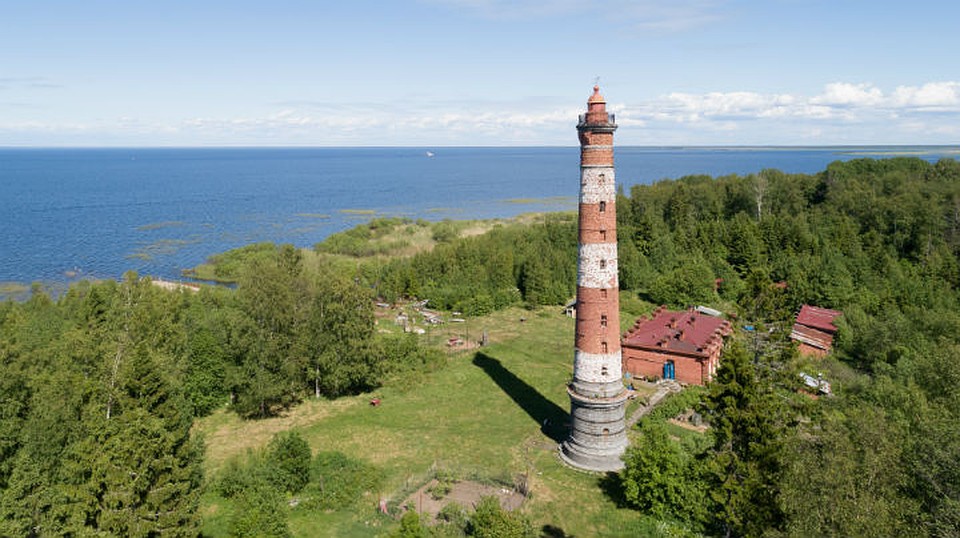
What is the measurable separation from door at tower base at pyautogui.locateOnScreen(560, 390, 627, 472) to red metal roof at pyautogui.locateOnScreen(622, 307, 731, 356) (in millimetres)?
15131

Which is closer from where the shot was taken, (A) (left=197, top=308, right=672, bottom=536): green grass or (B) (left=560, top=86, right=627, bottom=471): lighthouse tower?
(A) (left=197, top=308, right=672, bottom=536): green grass

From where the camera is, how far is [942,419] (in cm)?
2458

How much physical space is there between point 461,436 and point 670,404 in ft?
49.2

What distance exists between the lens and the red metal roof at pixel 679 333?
44.7 metres

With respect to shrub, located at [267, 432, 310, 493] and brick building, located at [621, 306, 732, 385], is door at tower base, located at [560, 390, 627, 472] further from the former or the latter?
brick building, located at [621, 306, 732, 385]

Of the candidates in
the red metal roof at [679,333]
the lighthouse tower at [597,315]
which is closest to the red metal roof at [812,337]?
the red metal roof at [679,333]

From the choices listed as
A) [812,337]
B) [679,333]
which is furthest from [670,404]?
[812,337]

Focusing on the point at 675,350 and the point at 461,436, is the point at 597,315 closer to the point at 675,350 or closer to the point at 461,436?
the point at 461,436

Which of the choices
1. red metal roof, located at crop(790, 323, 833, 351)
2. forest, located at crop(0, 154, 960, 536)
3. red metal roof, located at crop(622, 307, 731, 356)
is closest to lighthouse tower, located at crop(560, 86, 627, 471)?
forest, located at crop(0, 154, 960, 536)

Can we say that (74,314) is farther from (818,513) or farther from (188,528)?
(818,513)

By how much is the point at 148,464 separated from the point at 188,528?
2.98 metres

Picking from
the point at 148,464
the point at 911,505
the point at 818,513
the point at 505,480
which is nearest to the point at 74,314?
the point at 148,464

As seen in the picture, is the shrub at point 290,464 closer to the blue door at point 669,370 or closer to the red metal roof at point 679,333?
the red metal roof at point 679,333

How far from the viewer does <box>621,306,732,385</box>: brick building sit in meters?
43.9
